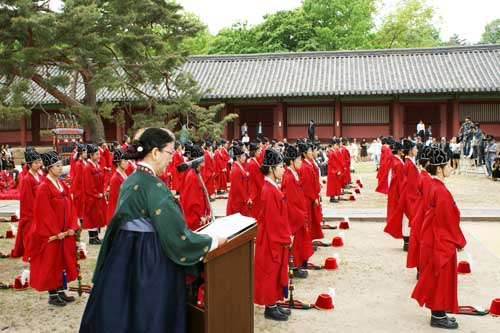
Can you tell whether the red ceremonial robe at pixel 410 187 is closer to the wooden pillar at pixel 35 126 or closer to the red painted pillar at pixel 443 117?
the red painted pillar at pixel 443 117

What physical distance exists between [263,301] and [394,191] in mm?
4567

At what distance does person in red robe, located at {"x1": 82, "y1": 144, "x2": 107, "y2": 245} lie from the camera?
9.69 m

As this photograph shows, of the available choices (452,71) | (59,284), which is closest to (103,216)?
(59,284)

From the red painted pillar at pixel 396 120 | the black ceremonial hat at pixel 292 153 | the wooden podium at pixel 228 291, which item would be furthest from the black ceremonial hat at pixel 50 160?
the red painted pillar at pixel 396 120

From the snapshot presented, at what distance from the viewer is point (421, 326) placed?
545cm

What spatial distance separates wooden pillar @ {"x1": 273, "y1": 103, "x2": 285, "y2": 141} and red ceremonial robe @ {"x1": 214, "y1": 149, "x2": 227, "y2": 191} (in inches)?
485

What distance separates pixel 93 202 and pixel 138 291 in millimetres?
6665

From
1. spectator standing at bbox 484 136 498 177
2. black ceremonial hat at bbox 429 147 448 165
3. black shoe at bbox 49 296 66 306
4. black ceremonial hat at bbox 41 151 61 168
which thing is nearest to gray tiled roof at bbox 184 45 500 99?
spectator standing at bbox 484 136 498 177

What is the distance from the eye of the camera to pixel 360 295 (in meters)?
6.52

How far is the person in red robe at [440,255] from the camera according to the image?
5.24 metres

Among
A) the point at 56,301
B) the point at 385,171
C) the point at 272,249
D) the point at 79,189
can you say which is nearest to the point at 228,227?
the point at 272,249

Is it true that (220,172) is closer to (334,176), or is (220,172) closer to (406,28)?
(334,176)

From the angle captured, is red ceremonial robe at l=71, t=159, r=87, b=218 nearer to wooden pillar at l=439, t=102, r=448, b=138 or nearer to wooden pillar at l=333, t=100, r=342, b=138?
wooden pillar at l=333, t=100, r=342, b=138

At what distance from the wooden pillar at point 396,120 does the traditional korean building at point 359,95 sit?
5cm
